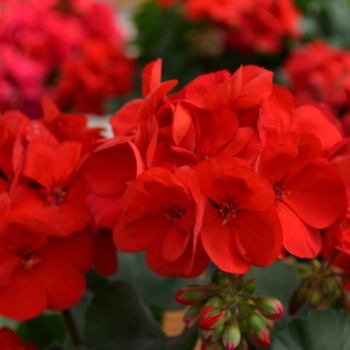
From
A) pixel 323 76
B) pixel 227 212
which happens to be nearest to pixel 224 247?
pixel 227 212

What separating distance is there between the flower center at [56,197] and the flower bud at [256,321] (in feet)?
0.81

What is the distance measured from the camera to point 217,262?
0.41 metres

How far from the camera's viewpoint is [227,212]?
0.44 meters

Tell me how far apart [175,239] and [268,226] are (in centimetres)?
9

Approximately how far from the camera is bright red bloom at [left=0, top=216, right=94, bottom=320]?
1.62ft

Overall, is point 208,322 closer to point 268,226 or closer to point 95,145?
point 268,226

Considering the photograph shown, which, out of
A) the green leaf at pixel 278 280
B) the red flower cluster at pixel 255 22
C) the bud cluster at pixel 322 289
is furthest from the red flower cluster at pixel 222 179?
the red flower cluster at pixel 255 22

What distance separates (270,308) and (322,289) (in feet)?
0.42

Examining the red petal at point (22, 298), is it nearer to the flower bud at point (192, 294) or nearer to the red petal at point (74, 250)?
the red petal at point (74, 250)

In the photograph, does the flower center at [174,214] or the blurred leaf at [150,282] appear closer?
the flower center at [174,214]

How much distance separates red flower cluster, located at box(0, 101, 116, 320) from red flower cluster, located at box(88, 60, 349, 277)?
2.0 inches

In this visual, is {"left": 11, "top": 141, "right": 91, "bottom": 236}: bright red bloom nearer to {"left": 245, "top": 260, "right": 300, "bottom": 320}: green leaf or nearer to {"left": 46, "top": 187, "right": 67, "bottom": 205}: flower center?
{"left": 46, "top": 187, "right": 67, "bottom": 205}: flower center

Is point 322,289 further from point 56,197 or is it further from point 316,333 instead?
point 56,197

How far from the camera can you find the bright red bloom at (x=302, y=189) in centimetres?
43
